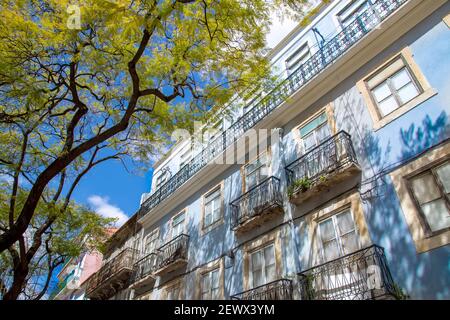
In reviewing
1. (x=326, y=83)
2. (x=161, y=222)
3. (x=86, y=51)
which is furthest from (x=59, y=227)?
(x=326, y=83)

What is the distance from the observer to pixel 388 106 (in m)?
8.33

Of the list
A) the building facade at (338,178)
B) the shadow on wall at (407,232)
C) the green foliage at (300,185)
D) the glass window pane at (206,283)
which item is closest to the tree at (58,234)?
the building facade at (338,178)

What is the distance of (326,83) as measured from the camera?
32.9 feet

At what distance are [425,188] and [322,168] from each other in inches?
100

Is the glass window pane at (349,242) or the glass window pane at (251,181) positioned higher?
the glass window pane at (251,181)

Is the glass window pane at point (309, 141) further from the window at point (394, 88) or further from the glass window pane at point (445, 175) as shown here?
the glass window pane at point (445, 175)

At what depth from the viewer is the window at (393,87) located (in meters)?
8.02

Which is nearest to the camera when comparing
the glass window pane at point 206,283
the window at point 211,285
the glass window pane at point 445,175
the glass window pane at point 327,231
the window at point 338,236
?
the glass window pane at point 445,175

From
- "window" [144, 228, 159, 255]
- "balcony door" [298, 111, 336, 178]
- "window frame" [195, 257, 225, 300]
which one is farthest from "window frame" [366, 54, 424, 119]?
"window" [144, 228, 159, 255]

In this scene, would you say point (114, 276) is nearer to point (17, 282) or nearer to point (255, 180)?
point (17, 282)

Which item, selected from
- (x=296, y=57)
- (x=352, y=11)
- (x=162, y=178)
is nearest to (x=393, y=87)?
(x=352, y=11)

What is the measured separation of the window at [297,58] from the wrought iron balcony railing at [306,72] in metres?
0.92

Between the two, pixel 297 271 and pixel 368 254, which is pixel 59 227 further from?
pixel 368 254

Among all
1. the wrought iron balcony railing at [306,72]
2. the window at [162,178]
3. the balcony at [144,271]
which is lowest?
the balcony at [144,271]
